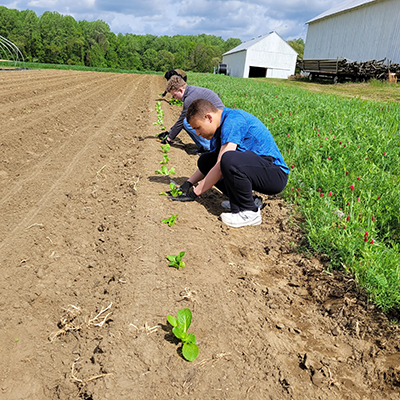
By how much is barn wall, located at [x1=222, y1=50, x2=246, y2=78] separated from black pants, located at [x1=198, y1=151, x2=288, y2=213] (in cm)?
4384

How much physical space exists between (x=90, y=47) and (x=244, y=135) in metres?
84.9

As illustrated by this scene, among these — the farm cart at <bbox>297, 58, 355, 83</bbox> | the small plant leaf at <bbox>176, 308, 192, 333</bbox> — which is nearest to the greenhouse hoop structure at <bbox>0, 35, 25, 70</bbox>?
the farm cart at <bbox>297, 58, 355, 83</bbox>

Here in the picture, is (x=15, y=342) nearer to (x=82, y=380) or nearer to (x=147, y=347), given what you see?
(x=82, y=380)

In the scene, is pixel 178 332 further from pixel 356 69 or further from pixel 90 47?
pixel 90 47

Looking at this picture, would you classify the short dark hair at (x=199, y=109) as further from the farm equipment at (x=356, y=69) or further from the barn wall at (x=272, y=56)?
the barn wall at (x=272, y=56)

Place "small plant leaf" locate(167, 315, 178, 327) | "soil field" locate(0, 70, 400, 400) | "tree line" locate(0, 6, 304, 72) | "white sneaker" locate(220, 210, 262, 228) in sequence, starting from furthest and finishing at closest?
"tree line" locate(0, 6, 304, 72) → "white sneaker" locate(220, 210, 262, 228) → "small plant leaf" locate(167, 315, 178, 327) → "soil field" locate(0, 70, 400, 400)

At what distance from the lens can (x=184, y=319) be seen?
215 centimetres

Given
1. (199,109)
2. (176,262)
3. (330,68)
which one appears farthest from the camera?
(330,68)

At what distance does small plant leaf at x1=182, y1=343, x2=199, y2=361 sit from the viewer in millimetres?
1974

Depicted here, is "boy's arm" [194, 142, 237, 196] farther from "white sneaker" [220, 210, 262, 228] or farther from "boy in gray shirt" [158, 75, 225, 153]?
"boy in gray shirt" [158, 75, 225, 153]

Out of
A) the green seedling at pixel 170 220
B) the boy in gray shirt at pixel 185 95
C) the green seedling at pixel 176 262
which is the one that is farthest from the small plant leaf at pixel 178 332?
the boy in gray shirt at pixel 185 95

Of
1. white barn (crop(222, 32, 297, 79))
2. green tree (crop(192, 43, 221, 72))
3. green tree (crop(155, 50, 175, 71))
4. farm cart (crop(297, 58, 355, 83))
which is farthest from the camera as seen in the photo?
green tree (crop(155, 50, 175, 71))

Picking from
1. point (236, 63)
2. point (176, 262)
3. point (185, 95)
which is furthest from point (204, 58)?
point (176, 262)

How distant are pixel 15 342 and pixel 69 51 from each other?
81.4 meters
